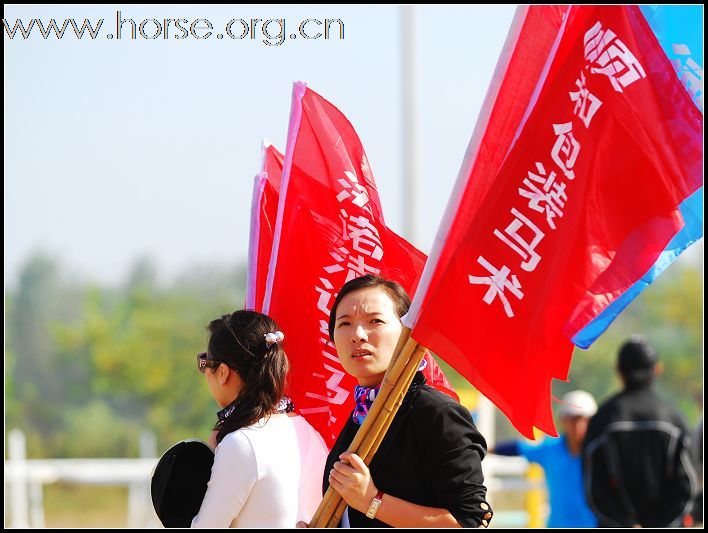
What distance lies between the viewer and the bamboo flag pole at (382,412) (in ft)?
9.21

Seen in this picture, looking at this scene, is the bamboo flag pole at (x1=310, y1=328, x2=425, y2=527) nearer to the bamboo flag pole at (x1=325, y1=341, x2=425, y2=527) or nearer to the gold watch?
the bamboo flag pole at (x1=325, y1=341, x2=425, y2=527)

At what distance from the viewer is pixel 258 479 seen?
307cm

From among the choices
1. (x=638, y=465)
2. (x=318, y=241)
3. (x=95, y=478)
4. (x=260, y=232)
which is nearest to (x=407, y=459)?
(x=318, y=241)

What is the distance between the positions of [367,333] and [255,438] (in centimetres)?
42

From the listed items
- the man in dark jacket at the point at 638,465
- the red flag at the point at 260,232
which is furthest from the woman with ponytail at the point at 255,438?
the man in dark jacket at the point at 638,465

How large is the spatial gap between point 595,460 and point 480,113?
370 centimetres

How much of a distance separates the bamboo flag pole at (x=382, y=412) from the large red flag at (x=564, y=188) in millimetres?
61

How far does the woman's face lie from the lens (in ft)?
9.75

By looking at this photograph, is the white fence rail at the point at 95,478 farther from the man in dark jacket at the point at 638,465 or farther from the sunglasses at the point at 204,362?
the sunglasses at the point at 204,362

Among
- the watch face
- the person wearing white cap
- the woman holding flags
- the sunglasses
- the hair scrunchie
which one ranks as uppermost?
the hair scrunchie

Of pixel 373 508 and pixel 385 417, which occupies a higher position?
pixel 385 417

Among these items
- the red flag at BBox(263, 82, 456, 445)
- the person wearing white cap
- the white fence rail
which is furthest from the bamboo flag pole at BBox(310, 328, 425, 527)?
the white fence rail

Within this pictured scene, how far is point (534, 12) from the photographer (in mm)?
2881

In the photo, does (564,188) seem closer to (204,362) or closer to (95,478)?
(204,362)
